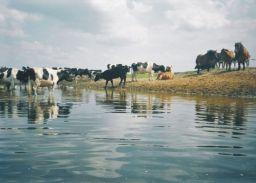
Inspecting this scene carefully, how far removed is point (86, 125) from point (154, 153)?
5.53 m

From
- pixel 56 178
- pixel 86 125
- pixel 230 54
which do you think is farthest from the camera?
pixel 230 54

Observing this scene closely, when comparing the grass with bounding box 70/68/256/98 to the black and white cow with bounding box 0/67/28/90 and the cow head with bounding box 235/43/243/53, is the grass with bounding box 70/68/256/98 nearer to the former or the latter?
the cow head with bounding box 235/43/243/53

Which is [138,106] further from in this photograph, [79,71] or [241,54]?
[79,71]

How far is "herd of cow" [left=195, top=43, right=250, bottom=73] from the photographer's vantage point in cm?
5491

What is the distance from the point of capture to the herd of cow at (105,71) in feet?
126

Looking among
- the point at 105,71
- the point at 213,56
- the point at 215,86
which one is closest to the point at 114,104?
the point at 215,86

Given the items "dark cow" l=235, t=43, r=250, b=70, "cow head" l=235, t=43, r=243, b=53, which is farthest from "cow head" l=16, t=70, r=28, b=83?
"cow head" l=235, t=43, r=243, b=53

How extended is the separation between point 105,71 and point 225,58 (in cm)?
1971

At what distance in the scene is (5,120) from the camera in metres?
16.1

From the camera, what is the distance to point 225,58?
5997 cm

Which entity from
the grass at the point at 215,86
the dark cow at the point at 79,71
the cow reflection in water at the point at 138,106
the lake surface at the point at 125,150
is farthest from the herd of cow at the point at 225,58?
the lake surface at the point at 125,150

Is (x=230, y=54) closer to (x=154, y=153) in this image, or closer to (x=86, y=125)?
(x=86, y=125)

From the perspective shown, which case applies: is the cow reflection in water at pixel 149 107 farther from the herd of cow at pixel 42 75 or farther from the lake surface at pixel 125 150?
the herd of cow at pixel 42 75

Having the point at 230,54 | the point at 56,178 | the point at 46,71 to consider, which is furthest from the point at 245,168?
the point at 230,54
